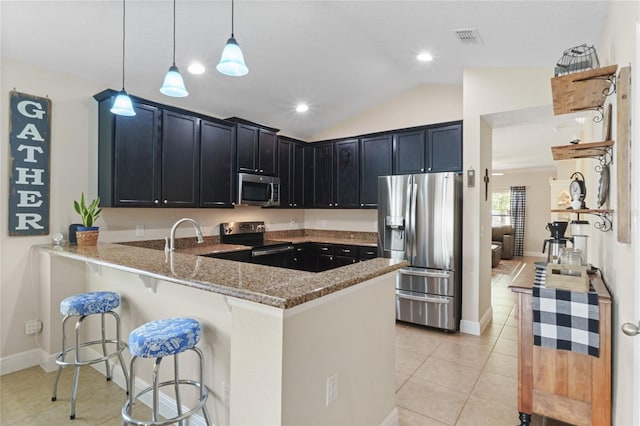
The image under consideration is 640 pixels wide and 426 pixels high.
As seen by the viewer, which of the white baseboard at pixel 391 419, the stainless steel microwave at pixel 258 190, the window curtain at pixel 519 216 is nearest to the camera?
the white baseboard at pixel 391 419

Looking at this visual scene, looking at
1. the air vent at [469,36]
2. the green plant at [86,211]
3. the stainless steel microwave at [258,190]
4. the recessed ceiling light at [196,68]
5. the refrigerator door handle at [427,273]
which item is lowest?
the refrigerator door handle at [427,273]

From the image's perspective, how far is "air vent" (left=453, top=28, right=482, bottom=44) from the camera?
268 cm

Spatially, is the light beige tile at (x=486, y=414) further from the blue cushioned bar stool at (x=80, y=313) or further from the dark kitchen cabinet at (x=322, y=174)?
the dark kitchen cabinet at (x=322, y=174)

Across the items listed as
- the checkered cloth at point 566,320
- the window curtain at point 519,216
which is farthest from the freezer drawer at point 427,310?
the window curtain at point 519,216

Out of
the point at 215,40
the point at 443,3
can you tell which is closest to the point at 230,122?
the point at 215,40

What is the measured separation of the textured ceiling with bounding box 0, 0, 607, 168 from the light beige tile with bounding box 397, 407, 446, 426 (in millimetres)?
2758

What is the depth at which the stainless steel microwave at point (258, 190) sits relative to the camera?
418 centimetres

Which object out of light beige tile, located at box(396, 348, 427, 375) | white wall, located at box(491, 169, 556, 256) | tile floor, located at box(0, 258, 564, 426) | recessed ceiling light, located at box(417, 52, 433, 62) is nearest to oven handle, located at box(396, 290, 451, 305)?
tile floor, located at box(0, 258, 564, 426)

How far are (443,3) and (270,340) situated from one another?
2472mm

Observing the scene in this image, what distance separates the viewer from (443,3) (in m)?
2.35

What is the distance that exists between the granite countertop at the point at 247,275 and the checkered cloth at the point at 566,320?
839 millimetres

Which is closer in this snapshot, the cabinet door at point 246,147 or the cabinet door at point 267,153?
the cabinet door at point 246,147

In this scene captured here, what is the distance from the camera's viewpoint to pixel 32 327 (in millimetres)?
2936

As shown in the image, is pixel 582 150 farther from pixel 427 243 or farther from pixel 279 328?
pixel 279 328
